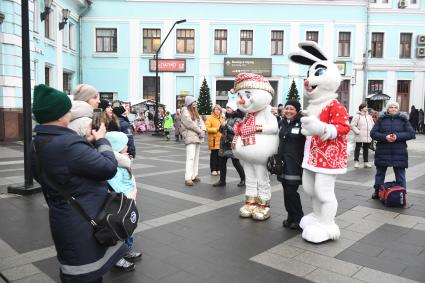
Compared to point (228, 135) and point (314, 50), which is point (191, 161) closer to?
point (228, 135)

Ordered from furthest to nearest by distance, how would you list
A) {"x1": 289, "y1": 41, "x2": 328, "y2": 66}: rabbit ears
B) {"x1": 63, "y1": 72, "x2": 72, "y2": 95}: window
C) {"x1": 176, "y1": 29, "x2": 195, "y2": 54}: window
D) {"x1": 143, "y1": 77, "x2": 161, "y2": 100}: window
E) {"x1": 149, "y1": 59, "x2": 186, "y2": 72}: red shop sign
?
{"x1": 143, "y1": 77, "x2": 161, "y2": 100}: window → {"x1": 176, "y1": 29, "x2": 195, "y2": 54}: window → {"x1": 149, "y1": 59, "x2": 186, "y2": 72}: red shop sign → {"x1": 63, "y1": 72, "x2": 72, "y2": 95}: window → {"x1": 289, "y1": 41, "x2": 328, "y2": 66}: rabbit ears

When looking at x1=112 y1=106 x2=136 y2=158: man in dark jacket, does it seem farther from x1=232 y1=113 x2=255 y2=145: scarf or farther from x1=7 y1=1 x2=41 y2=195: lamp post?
x1=7 y1=1 x2=41 y2=195: lamp post

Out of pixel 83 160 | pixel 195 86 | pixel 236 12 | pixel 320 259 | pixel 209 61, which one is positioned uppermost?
pixel 236 12

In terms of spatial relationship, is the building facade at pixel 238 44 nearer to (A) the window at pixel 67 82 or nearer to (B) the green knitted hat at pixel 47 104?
(A) the window at pixel 67 82

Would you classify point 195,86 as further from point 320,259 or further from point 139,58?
point 320,259

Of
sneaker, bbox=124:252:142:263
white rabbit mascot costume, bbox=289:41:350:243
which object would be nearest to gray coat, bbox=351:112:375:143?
white rabbit mascot costume, bbox=289:41:350:243

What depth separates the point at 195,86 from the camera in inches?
1125

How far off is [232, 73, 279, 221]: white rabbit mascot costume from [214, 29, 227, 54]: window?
23641mm

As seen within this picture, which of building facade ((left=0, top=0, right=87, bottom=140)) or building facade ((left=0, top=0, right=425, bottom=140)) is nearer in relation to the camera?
building facade ((left=0, top=0, right=87, bottom=140))

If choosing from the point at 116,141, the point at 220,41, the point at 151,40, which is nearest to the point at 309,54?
the point at 116,141

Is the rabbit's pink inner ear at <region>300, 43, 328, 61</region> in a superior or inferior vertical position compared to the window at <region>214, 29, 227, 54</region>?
inferior

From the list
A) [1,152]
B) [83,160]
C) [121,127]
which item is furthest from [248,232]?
[1,152]

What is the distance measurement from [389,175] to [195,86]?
20699 millimetres

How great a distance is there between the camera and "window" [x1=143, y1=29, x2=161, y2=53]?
28109 mm
